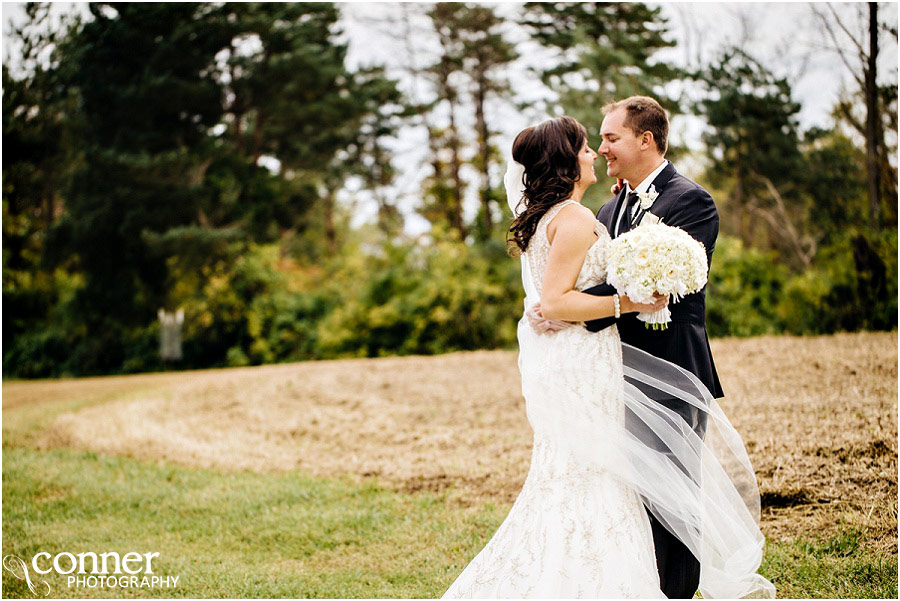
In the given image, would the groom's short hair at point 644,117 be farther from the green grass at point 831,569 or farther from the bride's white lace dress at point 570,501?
the green grass at point 831,569

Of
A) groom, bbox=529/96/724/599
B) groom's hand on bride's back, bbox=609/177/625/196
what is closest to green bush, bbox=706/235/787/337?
A: groom's hand on bride's back, bbox=609/177/625/196

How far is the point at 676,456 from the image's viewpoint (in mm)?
3123

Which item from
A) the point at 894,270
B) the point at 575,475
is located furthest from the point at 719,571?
the point at 894,270

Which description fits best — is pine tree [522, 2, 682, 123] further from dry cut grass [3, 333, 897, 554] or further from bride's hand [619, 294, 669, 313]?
bride's hand [619, 294, 669, 313]

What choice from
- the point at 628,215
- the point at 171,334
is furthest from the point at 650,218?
the point at 171,334

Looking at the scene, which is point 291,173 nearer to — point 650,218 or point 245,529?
point 245,529

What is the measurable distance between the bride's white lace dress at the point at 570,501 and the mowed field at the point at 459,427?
44.5 inches

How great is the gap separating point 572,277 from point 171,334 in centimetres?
1821

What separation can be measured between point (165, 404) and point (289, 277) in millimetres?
10117

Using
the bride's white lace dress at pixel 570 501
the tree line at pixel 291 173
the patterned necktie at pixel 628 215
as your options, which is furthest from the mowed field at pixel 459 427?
the tree line at pixel 291 173

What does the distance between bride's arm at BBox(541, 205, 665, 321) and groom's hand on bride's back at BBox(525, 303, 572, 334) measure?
0.12 m

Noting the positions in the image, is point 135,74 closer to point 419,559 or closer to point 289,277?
point 289,277

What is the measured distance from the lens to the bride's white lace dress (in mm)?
2938

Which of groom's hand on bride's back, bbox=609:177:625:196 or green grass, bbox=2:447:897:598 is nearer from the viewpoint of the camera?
groom's hand on bride's back, bbox=609:177:625:196
